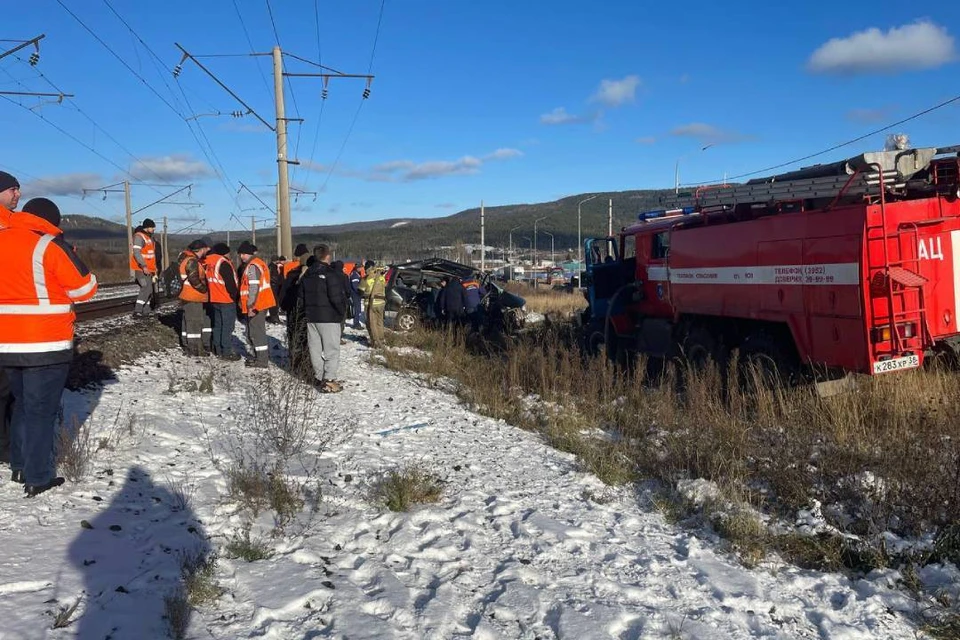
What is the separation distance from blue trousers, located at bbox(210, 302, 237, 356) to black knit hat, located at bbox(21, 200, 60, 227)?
526 cm

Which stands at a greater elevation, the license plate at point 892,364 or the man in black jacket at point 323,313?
the man in black jacket at point 323,313

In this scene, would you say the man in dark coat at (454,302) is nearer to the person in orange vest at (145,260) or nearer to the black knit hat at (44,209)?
the person in orange vest at (145,260)

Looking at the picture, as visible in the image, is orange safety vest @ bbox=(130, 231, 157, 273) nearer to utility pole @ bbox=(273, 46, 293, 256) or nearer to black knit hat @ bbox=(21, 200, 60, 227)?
utility pole @ bbox=(273, 46, 293, 256)

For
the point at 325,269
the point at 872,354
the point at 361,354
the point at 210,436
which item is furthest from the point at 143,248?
the point at 872,354

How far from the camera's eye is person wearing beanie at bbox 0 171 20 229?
423 centimetres

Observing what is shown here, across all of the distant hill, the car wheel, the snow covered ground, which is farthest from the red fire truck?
the distant hill

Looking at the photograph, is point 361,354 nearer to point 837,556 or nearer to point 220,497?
point 220,497

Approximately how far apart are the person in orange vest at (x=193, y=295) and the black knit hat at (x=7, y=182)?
546 centimetres

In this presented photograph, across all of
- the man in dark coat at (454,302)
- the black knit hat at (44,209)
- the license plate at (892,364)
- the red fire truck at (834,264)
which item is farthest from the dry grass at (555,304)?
the black knit hat at (44,209)

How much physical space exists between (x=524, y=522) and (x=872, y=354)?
4.57 m

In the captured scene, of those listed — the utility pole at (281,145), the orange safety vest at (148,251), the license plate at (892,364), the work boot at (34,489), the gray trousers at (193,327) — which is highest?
the utility pole at (281,145)

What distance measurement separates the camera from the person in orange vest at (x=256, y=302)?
31.4ft

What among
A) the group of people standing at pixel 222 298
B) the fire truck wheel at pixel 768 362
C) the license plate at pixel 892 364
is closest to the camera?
the license plate at pixel 892 364

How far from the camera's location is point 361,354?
41.4 feet
